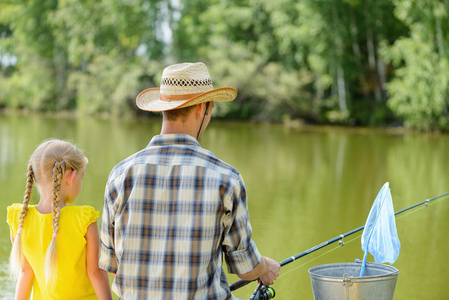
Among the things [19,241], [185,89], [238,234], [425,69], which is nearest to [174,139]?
[185,89]

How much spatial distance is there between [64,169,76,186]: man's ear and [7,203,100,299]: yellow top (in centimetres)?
9

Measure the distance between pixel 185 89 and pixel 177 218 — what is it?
1.21 feet

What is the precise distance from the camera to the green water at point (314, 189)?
473 cm

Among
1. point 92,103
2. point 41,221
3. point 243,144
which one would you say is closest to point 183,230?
point 41,221

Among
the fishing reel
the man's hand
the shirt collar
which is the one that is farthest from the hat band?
the fishing reel

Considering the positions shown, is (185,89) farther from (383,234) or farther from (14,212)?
(383,234)

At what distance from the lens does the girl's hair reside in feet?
6.48

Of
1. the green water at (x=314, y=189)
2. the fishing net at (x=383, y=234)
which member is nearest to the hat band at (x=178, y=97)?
the fishing net at (x=383, y=234)

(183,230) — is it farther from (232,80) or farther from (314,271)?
(232,80)

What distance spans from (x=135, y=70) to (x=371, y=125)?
9.74 m

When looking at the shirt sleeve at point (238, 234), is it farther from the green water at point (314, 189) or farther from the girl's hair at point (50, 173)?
the green water at point (314, 189)

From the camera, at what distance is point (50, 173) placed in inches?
80.0

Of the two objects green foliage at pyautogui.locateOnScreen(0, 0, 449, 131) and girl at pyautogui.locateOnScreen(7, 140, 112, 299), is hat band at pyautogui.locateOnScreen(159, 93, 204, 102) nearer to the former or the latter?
girl at pyautogui.locateOnScreen(7, 140, 112, 299)

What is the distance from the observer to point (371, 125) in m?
23.1
